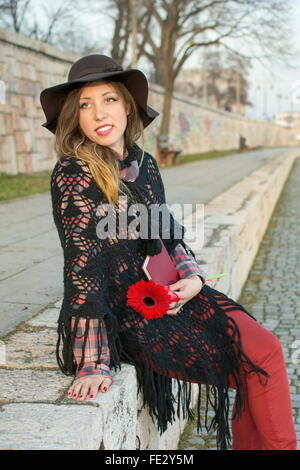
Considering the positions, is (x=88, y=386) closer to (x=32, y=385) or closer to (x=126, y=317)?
(x=32, y=385)

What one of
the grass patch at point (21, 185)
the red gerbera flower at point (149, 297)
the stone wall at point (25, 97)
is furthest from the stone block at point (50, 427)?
the stone wall at point (25, 97)

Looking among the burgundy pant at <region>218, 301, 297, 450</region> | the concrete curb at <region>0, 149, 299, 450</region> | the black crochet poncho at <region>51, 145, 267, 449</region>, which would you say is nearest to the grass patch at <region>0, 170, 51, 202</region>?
the concrete curb at <region>0, 149, 299, 450</region>

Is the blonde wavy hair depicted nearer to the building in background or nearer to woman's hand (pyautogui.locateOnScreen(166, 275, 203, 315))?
woman's hand (pyautogui.locateOnScreen(166, 275, 203, 315))

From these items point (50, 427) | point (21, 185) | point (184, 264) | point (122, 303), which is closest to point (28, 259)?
point (184, 264)

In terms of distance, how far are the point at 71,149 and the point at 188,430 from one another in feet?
5.65

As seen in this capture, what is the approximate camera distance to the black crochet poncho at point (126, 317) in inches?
72.5

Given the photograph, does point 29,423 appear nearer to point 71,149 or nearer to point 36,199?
point 71,149

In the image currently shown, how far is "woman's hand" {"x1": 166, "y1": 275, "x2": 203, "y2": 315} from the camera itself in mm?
1970

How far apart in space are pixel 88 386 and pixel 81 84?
1080mm

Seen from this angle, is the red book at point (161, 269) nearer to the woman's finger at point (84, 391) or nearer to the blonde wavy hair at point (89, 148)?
the blonde wavy hair at point (89, 148)

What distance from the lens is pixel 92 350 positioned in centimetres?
181

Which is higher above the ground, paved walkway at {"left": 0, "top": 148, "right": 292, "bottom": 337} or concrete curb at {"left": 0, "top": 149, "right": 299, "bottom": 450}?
concrete curb at {"left": 0, "top": 149, "right": 299, "bottom": 450}

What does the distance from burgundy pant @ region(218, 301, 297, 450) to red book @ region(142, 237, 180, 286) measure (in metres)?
0.33
